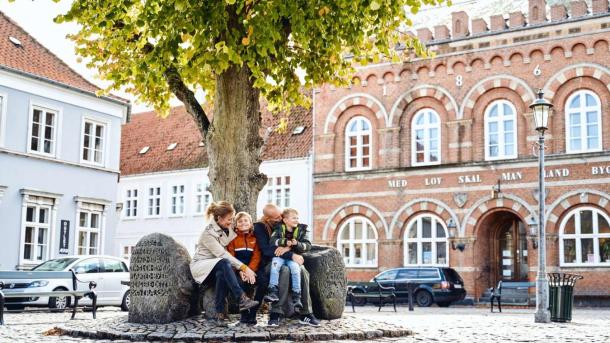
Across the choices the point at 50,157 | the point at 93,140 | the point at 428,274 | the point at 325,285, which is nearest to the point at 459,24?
the point at 428,274

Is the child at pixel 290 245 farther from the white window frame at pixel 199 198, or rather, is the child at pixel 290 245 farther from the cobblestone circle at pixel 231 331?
the white window frame at pixel 199 198

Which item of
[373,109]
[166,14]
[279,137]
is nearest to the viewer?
[166,14]

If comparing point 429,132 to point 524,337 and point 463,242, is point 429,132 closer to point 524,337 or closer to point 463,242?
point 463,242

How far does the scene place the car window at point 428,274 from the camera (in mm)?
28531

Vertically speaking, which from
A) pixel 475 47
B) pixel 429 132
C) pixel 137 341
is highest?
pixel 475 47

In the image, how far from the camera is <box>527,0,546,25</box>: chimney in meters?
30.8

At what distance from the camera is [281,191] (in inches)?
1485

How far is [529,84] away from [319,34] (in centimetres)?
1952

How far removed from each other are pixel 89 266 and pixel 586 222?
700 inches

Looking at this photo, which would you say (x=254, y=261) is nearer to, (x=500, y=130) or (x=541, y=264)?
(x=541, y=264)

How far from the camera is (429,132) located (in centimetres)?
3319

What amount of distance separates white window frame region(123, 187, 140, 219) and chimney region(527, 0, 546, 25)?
2337 centimetres

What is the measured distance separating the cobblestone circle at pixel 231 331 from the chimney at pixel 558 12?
21.7 meters

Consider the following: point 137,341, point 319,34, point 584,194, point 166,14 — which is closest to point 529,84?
point 584,194
